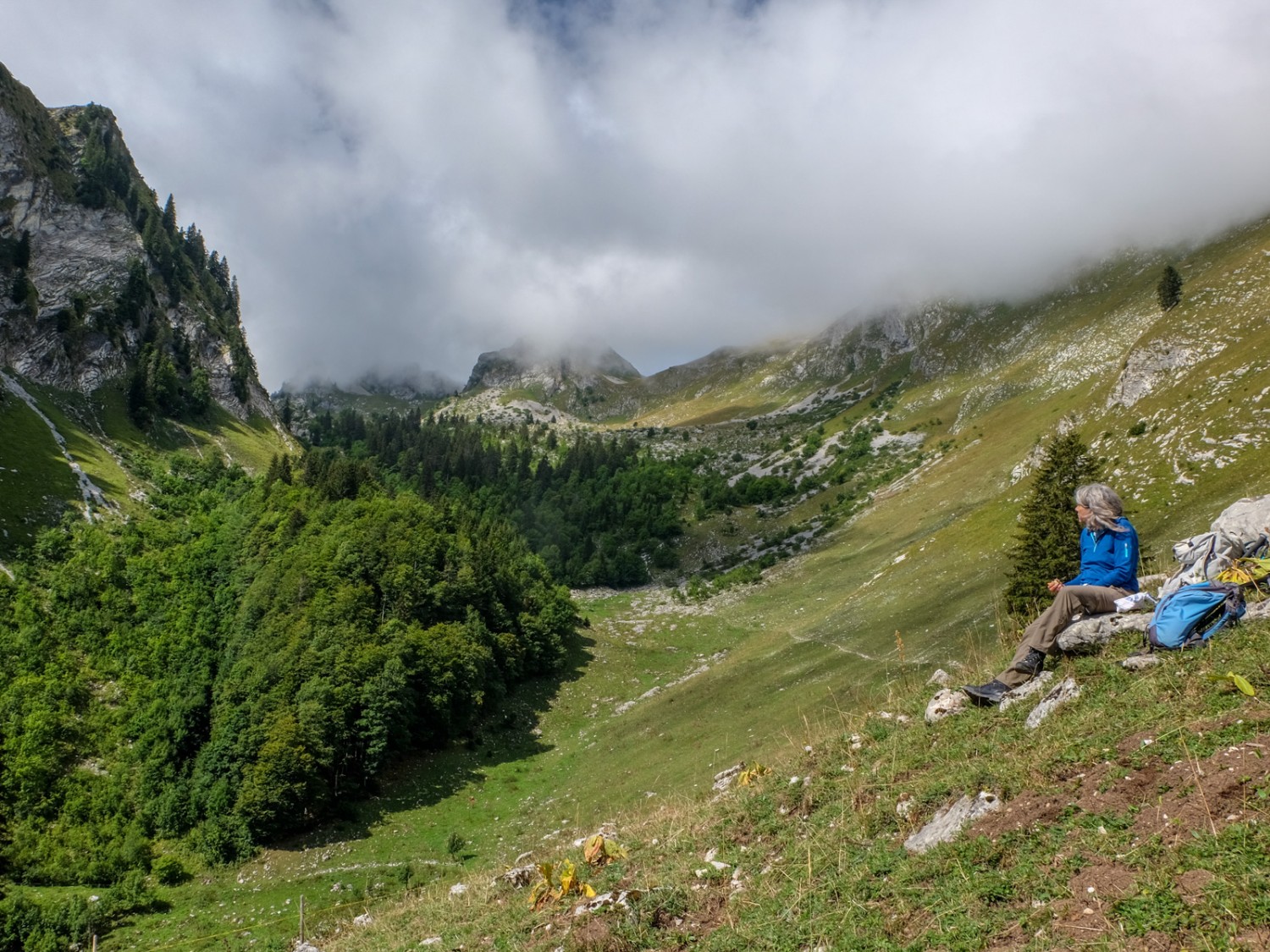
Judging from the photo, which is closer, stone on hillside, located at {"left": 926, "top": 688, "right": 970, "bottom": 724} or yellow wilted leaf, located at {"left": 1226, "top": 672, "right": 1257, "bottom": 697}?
yellow wilted leaf, located at {"left": 1226, "top": 672, "right": 1257, "bottom": 697}

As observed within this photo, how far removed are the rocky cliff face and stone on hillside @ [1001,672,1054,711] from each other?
439 ft

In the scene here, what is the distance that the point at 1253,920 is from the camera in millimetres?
5211

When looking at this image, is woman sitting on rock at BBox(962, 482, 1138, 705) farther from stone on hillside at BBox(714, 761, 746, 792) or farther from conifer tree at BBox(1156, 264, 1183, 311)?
conifer tree at BBox(1156, 264, 1183, 311)

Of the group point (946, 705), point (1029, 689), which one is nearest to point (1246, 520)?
point (1029, 689)

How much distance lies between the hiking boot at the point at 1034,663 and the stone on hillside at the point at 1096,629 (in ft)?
1.22

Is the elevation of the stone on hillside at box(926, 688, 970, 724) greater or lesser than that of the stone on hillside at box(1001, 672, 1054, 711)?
lesser

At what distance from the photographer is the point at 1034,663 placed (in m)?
12.2

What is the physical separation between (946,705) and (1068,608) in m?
2.90

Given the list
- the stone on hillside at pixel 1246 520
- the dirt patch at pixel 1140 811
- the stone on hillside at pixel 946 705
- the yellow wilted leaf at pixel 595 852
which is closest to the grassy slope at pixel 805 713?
the dirt patch at pixel 1140 811

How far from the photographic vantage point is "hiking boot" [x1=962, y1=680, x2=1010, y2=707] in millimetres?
12125

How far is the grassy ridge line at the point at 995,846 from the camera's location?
6.18 meters

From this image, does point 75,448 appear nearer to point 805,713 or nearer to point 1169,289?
point 805,713

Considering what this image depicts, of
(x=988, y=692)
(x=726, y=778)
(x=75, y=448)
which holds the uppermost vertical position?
(x=75, y=448)

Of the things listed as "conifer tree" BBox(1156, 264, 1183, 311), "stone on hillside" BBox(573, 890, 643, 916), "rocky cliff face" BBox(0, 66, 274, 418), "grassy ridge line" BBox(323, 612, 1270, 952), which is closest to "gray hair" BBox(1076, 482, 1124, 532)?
"grassy ridge line" BBox(323, 612, 1270, 952)
